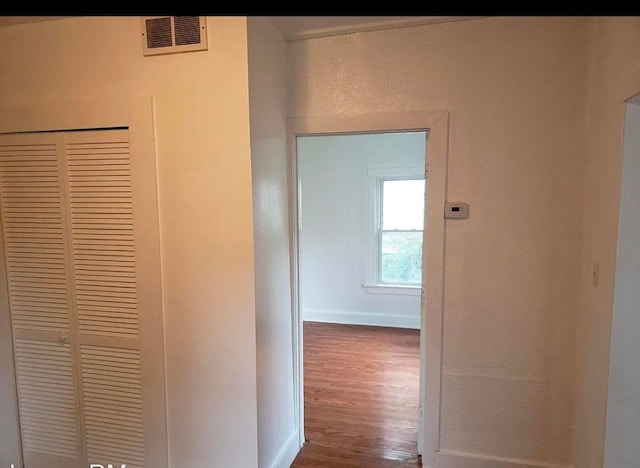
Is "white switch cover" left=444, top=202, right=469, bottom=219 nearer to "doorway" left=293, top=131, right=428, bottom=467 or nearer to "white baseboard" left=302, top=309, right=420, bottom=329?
"doorway" left=293, top=131, right=428, bottom=467

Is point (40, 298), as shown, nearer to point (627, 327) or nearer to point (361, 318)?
point (627, 327)

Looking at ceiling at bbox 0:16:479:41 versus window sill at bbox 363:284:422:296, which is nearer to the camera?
ceiling at bbox 0:16:479:41

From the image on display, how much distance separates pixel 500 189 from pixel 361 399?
77.3 inches

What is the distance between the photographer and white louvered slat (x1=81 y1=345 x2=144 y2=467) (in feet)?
6.47

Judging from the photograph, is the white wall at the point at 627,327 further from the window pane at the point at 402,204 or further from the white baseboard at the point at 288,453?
the window pane at the point at 402,204

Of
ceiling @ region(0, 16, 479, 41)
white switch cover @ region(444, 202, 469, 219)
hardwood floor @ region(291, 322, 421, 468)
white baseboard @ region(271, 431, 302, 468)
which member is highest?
ceiling @ region(0, 16, 479, 41)

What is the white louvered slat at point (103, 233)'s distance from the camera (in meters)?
1.88

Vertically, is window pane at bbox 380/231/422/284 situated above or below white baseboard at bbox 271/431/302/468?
above

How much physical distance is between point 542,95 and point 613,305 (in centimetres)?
108

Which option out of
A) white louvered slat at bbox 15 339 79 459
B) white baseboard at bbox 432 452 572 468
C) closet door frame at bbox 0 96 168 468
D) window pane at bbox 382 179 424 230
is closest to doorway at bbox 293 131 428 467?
window pane at bbox 382 179 424 230

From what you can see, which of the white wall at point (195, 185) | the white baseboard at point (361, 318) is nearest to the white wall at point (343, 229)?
the white baseboard at point (361, 318)

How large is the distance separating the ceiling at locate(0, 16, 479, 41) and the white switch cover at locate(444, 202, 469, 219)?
962 mm

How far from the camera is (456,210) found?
205 centimetres

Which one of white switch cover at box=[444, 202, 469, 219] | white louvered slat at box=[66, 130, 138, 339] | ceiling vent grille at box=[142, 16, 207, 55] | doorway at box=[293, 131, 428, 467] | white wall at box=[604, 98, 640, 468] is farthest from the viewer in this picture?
doorway at box=[293, 131, 428, 467]
